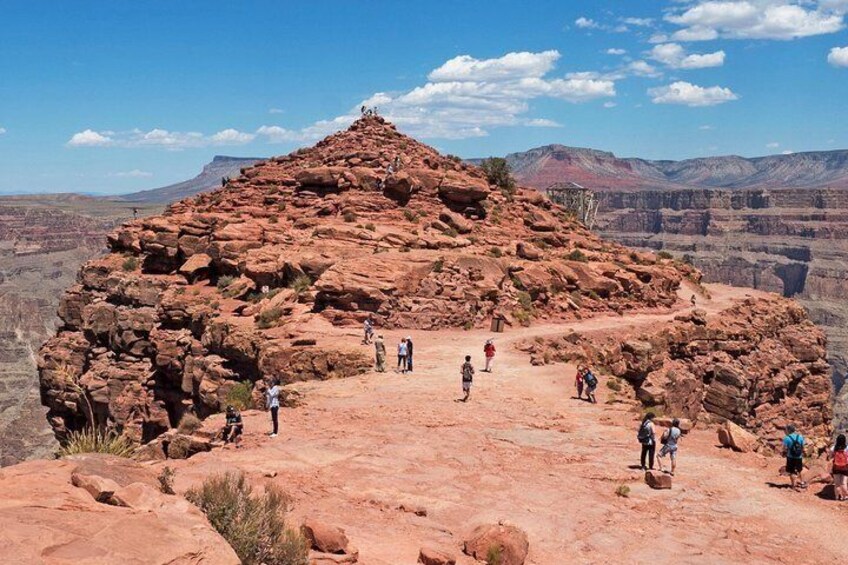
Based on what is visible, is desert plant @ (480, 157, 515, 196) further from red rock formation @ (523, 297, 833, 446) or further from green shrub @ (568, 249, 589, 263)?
A: red rock formation @ (523, 297, 833, 446)

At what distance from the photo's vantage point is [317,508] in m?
10.5

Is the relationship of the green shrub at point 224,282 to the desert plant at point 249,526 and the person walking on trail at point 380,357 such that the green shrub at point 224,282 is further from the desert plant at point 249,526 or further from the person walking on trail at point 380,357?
the desert plant at point 249,526

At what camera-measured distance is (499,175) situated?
47.2m

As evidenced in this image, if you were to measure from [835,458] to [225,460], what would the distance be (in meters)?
10.9

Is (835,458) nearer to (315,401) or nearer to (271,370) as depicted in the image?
(315,401)

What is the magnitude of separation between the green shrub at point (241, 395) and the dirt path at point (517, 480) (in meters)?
2.96

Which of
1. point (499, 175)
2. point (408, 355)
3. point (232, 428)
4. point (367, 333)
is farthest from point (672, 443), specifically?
point (499, 175)

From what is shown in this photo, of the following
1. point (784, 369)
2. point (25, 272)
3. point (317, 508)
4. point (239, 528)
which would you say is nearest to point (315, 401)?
point (317, 508)

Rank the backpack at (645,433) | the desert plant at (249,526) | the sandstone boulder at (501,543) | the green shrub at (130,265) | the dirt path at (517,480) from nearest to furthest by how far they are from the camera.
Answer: the desert plant at (249,526) → the sandstone boulder at (501,543) → the dirt path at (517,480) → the backpack at (645,433) → the green shrub at (130,265)

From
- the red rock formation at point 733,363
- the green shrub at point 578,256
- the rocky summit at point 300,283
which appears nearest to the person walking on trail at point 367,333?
the rocky summit at point 300,283

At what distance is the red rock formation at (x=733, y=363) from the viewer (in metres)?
23.5

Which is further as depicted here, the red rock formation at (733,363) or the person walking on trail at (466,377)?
the red rock formation at (733,363)

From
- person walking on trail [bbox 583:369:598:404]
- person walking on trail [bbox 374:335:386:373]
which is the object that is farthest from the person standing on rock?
person walking on trail [bbox 583:369:598:404]

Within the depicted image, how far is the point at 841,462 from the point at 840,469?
15cm
